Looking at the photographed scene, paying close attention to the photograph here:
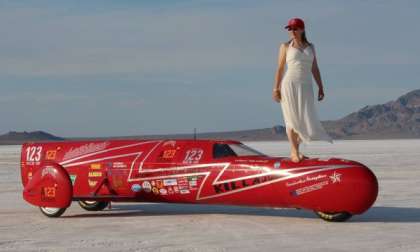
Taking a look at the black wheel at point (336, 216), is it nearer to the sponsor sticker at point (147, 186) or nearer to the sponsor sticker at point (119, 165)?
the sponsor sticker at point (147, 186)

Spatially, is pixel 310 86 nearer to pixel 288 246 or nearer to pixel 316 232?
pixel 316 232

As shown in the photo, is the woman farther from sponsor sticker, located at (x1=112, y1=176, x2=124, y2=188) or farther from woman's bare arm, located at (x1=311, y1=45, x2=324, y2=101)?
sponsor sticker, located at (x1=112, y1=176, x2=124, y2=188)

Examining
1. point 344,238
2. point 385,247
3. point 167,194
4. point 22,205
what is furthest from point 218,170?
point 22,205

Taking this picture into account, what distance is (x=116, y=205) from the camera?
17.4 metres

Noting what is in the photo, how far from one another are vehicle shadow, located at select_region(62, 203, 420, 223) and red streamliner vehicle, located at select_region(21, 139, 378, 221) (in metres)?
0.63

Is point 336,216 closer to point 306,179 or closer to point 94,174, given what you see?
point 306,179

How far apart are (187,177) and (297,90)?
8.74ft

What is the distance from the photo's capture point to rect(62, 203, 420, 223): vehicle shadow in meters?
14.1

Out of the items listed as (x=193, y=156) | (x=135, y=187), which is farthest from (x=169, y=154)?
(x=135, y=187)

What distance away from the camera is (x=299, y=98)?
13.2 m

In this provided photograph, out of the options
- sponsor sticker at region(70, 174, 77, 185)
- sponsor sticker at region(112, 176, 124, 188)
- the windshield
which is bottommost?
sponsor sticker at region(112, 176, 124, 188)

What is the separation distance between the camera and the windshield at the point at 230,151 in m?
14.1

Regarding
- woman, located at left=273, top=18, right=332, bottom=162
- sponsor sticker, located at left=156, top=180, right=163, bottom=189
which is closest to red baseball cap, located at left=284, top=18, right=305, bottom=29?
woman, located at left=273, top=18, right=332, bottom=162

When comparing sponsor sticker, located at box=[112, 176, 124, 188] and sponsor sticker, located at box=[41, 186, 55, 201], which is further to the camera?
sponsor sticker, located at box=[112, 176, 124, 188]
